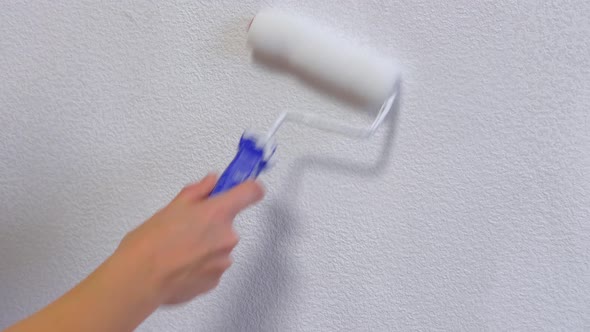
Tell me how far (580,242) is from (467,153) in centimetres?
14

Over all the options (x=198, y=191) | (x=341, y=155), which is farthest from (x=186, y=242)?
(x=341, y=155)

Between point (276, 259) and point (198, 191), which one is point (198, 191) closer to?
point (198, 191)

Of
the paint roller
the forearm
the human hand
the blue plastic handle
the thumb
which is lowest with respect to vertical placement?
the forearm

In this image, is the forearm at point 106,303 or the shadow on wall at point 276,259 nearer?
the forearm at point 106,303

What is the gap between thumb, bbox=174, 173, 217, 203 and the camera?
1.42 ft

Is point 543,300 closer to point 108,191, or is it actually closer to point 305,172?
point 305,172

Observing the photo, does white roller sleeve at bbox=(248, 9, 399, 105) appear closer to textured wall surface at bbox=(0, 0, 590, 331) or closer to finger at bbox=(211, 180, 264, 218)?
textured wall surface at bbox=(0, 0, 590, 331)

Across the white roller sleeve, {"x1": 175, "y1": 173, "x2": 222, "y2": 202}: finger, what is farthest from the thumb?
the white roller sleeve

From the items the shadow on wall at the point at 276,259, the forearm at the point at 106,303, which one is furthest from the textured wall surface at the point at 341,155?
the forearm at the point at 106,303

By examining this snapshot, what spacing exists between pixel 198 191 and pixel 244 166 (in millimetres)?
46

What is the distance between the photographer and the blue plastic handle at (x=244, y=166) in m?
0.44

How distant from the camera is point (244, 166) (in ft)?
1.49

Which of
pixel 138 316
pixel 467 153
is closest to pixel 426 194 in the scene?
pixel 467 153

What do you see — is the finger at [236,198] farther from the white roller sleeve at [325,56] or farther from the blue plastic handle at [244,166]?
the white roller sleeve at [325,56]
